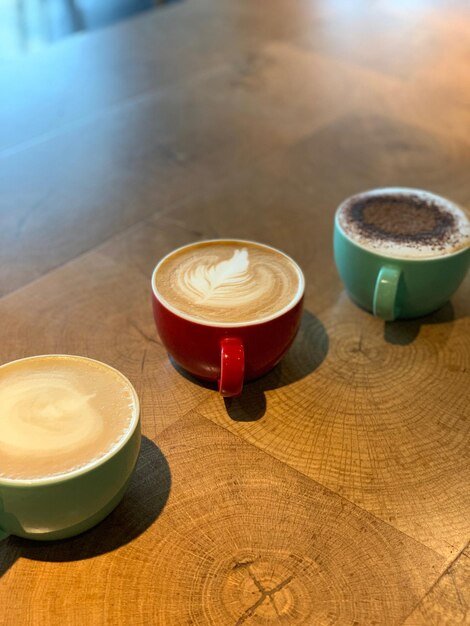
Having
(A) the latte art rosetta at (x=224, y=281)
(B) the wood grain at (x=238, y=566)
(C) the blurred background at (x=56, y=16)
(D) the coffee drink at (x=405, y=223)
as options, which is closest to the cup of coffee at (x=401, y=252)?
(D) the coffee drink at (x=405, y=223)

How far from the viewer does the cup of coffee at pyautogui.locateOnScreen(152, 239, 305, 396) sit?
2.35ft

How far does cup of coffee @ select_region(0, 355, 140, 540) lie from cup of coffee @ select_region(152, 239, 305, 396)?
10 cm

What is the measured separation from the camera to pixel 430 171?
119 cm

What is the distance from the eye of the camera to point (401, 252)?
0.83 metres

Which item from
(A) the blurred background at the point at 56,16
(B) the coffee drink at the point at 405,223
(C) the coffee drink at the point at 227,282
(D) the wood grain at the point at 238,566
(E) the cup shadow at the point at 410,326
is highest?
(B) the coffee drink at the point at 405,223

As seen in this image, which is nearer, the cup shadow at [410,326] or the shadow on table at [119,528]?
the shadow on table at [119,528]

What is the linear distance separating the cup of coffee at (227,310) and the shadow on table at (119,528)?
0.10 meters

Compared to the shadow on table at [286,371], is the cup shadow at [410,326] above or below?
below

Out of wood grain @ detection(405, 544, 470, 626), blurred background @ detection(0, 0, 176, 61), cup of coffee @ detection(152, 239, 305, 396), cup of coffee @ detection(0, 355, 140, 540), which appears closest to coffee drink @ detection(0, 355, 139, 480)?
cup of coffee @ detection(0, 355, 140, 540)

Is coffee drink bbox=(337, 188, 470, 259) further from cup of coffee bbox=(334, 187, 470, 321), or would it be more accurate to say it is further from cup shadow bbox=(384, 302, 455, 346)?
cup shadow bbox=(384, 302, 455, 346)

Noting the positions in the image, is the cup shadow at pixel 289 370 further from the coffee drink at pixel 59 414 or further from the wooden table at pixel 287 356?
the coffee drink at pixel 59 414

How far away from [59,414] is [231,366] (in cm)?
16

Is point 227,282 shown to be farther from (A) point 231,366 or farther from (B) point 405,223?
(B) point 405,223

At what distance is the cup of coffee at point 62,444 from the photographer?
569 millimetres
